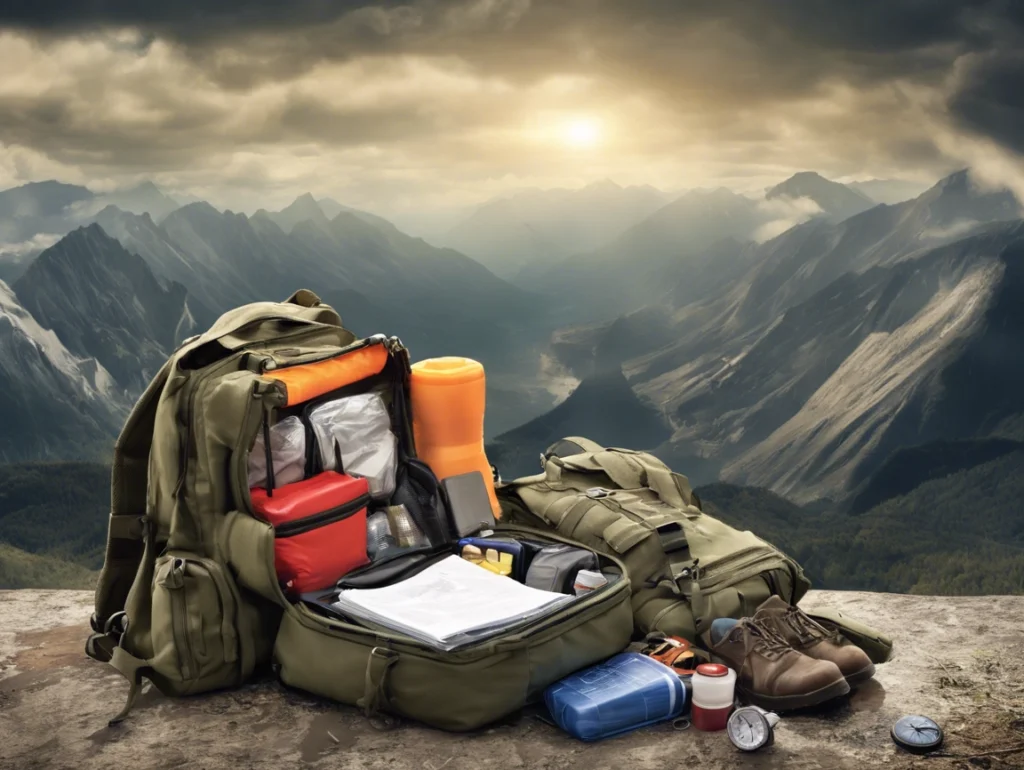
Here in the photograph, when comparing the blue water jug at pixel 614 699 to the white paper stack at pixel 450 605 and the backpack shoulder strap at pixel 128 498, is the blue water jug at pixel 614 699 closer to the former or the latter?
the white paper stack at pixel 450 605

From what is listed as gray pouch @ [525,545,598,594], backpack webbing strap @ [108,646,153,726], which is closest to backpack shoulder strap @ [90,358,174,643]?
backpack webbing strap @ [108,646,153,726]

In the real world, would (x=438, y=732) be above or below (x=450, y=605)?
below

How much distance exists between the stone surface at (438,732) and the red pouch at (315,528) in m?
0.68

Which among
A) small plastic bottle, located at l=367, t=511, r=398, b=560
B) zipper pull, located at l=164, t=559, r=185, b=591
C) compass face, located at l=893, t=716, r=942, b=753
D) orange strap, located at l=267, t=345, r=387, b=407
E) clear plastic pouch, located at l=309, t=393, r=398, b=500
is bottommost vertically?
compass face, located at l=893, t=716, r=942, b=753

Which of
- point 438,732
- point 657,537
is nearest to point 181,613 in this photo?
point 438,732

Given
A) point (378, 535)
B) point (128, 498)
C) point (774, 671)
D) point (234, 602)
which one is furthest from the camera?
point (378, 535)

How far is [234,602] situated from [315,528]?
0.60 meters

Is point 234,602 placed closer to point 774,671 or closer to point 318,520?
point 318,520

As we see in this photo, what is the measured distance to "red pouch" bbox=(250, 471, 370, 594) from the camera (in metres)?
5.75

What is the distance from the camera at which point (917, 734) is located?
484 centimetres

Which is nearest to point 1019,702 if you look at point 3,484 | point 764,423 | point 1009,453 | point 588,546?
point 588,546

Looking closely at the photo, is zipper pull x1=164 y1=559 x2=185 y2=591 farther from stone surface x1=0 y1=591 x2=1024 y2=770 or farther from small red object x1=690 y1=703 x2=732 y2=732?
small red object x1=690 y1=703 x2=732 y2=732

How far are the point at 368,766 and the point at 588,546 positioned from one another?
2.24 meters

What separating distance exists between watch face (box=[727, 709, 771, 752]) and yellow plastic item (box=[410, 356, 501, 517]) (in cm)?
267
